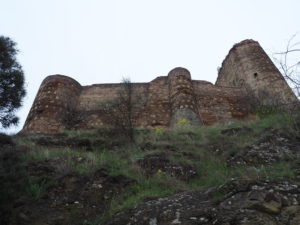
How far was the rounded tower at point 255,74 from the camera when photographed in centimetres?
1309

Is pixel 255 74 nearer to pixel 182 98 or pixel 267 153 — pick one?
pixel 182 98

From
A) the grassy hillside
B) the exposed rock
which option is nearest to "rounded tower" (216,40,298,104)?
the grassy hillside

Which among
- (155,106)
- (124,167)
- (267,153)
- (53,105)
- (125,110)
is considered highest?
(53,105)

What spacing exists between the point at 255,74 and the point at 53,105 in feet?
27.2

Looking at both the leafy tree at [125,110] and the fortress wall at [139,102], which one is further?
the fortress wall at [139,102]

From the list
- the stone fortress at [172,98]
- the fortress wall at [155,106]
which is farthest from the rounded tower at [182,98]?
the fortress wall at [155,106]

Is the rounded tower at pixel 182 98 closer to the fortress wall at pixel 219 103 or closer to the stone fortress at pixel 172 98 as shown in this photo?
the stone fortress at pixel 172 98

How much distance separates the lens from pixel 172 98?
43.1ft

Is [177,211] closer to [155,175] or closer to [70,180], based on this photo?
[155,175]

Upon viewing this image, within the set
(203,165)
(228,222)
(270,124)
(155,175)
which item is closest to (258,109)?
(270,124)

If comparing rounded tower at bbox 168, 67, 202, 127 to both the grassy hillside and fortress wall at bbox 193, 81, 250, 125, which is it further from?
the grassy hillside

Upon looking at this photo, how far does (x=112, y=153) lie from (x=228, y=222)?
4220 millimetres

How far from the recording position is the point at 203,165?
270 inches

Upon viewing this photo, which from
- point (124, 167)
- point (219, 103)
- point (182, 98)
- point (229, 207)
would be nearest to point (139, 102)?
point (182, 98)
